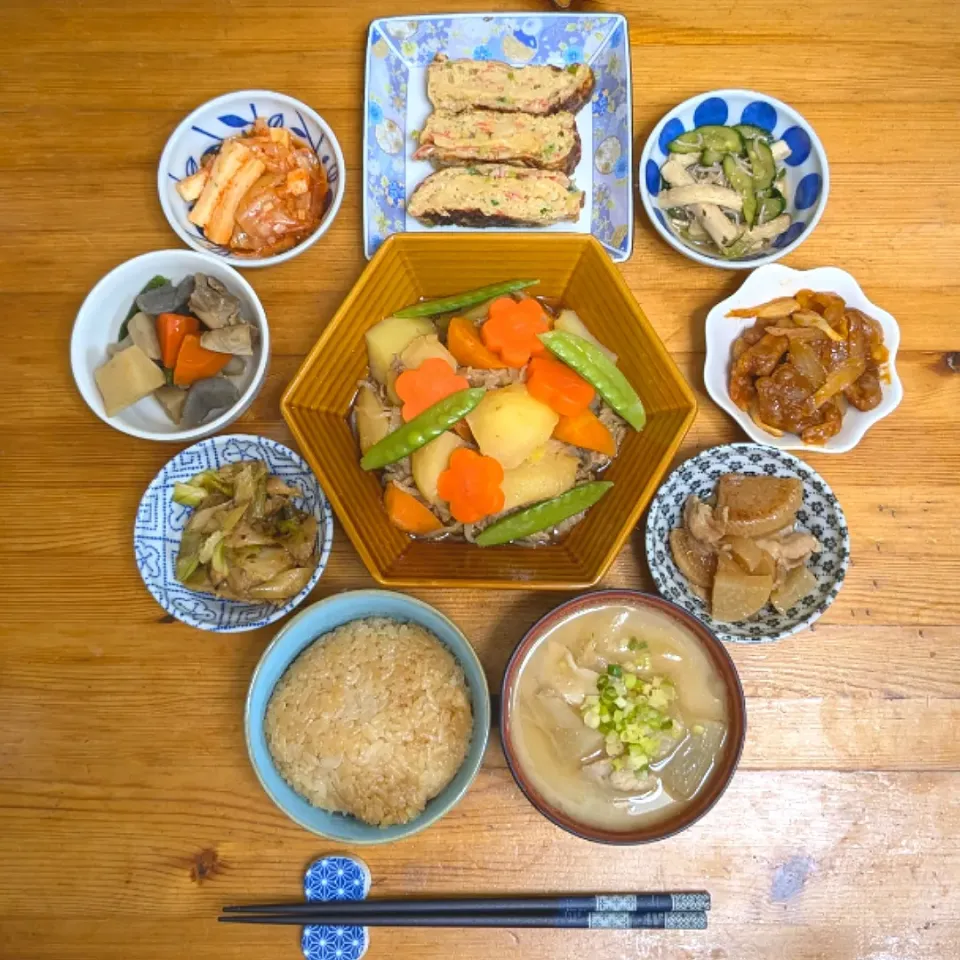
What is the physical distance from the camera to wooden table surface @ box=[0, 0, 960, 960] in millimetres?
1896

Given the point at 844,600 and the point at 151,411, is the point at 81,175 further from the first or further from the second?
the point at 844,600

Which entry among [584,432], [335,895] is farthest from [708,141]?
[335,895]

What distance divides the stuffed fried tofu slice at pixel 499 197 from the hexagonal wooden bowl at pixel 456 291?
0.23 metres

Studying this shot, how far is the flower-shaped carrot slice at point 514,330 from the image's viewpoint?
72.7 inches

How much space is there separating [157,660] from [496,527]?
970 mm

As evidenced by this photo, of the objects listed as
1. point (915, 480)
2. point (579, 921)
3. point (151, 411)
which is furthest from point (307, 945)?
point (915, 480)

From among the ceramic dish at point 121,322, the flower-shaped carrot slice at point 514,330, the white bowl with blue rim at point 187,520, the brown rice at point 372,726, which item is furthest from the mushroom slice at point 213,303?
the brown rice at point 372,726

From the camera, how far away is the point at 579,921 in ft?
5.97

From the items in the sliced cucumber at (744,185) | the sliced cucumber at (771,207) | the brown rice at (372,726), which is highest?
the sliced cucumber at (744,185)

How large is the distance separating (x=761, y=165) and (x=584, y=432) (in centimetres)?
91

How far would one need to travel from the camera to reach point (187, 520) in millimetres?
1897

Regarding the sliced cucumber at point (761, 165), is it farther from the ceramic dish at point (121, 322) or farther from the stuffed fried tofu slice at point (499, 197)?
the ceramic dish at point (121, 322)

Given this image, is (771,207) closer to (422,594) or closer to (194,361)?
(422,594)

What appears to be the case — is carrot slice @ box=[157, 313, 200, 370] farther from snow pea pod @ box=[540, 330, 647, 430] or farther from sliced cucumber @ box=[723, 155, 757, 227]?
sliced cucumber @ box=[723, 155, 757, 227]
